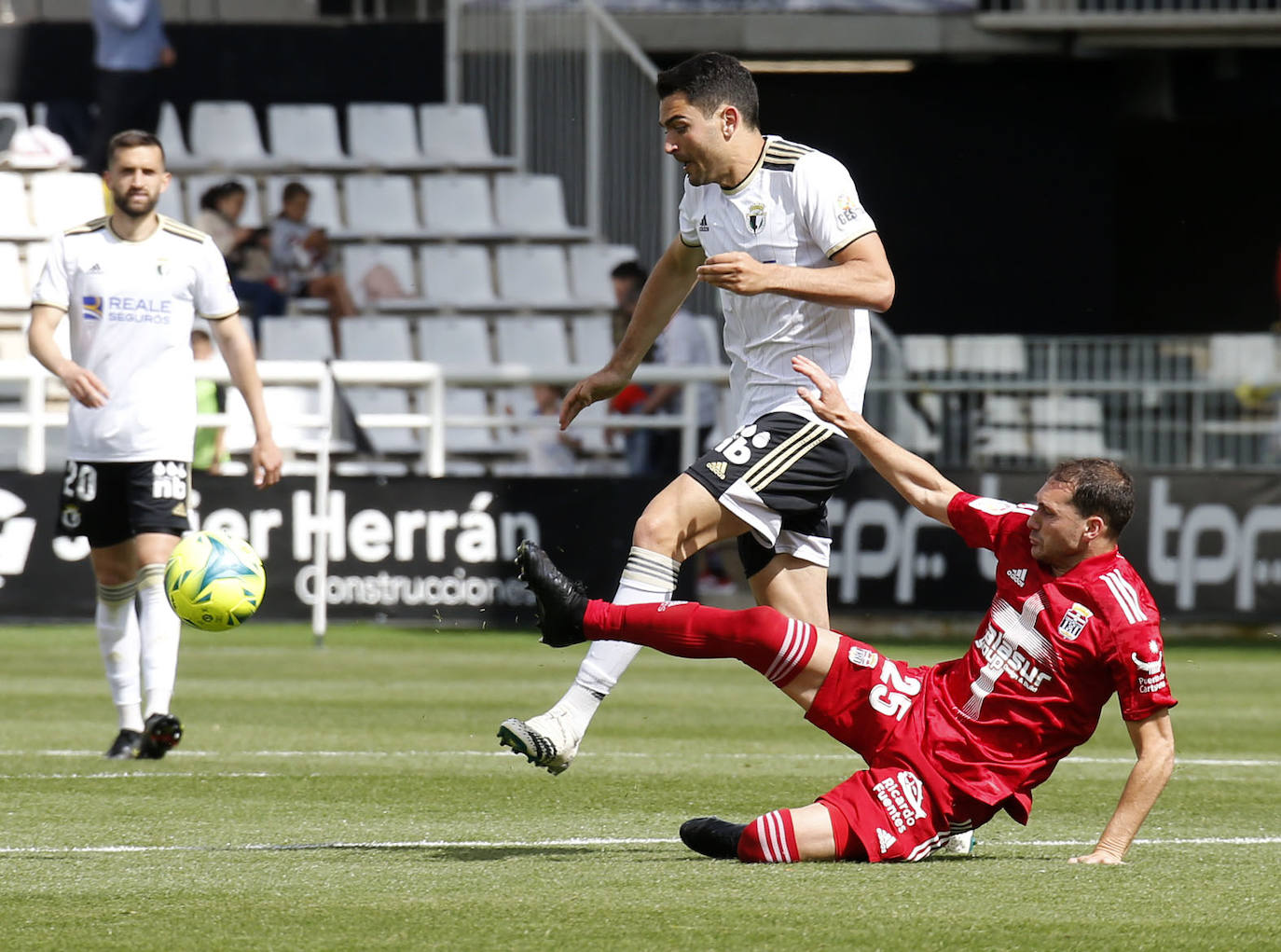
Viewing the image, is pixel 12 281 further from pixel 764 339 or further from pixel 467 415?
pixel 764 339

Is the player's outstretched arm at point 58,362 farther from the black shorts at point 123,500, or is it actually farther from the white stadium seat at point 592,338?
the white stadium seat at point 592,338

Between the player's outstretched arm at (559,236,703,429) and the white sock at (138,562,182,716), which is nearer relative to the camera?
the player's outstretched arm at (559,236,703,429)

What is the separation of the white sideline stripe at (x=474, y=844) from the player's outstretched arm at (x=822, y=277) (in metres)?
1.60

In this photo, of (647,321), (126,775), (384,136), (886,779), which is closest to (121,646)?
(126,775)

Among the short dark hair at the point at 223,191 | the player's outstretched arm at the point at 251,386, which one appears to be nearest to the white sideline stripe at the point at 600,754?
the player's outstretched arm at the point at 251,386

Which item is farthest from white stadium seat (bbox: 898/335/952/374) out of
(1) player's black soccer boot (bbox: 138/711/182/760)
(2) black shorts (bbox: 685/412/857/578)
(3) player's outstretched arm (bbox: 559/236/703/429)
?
(2) black shorts (bbox: 685/412/857/578)

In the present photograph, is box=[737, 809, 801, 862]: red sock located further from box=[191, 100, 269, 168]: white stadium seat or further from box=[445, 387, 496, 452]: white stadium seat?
box=[191, 100, 269, 168]: white stadium seat

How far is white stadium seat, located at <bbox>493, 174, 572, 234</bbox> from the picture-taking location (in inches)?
827

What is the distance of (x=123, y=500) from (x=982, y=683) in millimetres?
3853

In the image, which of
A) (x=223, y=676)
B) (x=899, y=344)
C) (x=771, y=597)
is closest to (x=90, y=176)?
(x=899, y=344)

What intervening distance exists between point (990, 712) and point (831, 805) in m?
0.48

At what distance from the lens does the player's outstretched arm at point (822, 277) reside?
226 inches

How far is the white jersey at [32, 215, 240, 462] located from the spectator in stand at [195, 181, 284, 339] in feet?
33.0

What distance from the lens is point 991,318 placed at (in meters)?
25.0
